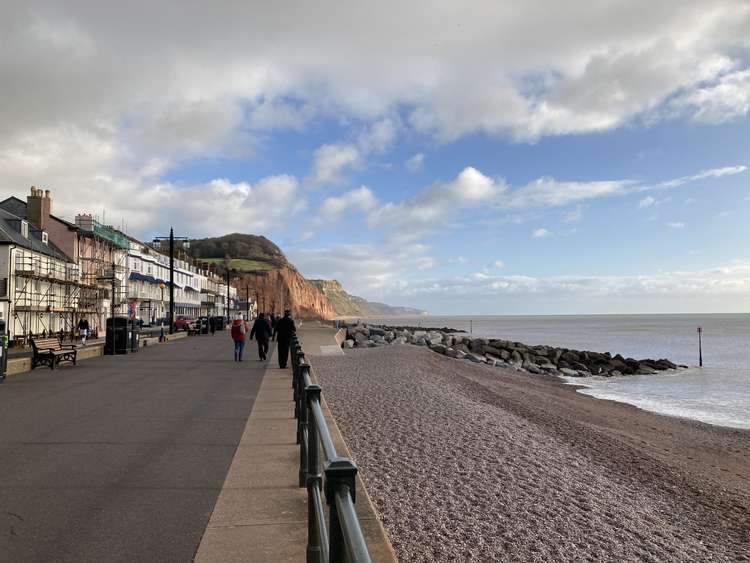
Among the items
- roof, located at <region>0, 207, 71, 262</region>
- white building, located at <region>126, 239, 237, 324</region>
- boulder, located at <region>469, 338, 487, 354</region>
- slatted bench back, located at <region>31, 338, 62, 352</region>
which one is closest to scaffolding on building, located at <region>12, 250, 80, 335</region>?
roof, located at <region>0, 207, 71, 262</region>

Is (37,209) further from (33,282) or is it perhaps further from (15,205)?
(33,282)

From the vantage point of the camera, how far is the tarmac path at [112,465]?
439cm

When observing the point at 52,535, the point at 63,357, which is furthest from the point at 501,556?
the point at 63,357

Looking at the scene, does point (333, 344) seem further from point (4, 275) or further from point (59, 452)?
point (59, 452)

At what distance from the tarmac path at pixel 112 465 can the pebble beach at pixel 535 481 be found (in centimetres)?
185

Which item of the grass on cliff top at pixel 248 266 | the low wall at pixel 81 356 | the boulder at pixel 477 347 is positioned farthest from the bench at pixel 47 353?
the grass on cliff top at pixel 248 266

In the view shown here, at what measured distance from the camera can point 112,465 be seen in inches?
253

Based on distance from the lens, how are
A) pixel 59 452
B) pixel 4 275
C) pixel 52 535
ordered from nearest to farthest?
pixel 52 535 < pixel 59 452 < pixel 4 275

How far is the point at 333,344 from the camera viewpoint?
103 ft

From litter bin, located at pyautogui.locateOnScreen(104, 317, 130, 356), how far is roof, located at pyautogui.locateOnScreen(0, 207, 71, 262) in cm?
1712

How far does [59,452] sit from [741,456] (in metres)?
13.3

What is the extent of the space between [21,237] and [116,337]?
20625 mm

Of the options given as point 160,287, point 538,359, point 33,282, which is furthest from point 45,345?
point 160,287

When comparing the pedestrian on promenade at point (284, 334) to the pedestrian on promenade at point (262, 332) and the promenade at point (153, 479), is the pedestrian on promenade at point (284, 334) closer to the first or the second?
the pedestrian on promenade at point (262, 332)
